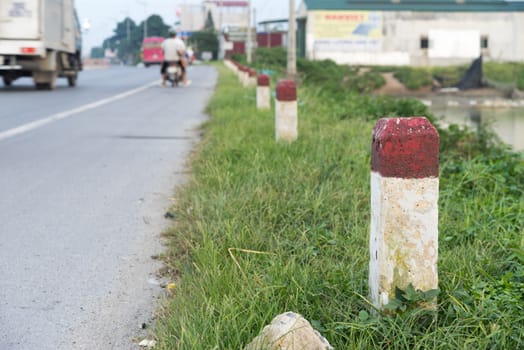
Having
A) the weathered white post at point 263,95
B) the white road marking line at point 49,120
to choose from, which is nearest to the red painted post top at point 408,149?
the white road marking line at point 49,120

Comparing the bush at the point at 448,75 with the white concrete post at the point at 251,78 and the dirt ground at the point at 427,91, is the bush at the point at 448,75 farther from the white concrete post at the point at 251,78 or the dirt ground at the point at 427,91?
the white concrete post at the point at 251,78

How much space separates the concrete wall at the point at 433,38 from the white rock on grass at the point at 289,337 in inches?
2048

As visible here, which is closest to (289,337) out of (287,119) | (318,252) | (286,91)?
(318,252)

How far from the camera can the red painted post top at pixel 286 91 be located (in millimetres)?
8477

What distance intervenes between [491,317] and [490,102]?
140 feet

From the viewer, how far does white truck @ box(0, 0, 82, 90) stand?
20.8m

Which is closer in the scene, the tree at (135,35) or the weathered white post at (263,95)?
the weathered white post at (263,95)

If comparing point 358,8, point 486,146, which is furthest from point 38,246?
point 358,8

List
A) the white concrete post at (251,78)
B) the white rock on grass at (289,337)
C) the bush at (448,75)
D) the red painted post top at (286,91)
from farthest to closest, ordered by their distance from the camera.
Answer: the bush at (448,75)
the white concrete post at (251,78)
the red painted post top at (286,91)
the white rock on grass at (289,337)

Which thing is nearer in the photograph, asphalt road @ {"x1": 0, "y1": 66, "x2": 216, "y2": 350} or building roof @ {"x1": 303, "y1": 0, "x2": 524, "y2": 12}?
asphalt road @ {"x1": 0, "y1": 66, "x2": 216, "y2": 350}

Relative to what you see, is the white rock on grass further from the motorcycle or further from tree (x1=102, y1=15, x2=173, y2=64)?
tree (x1=102, y1=15, x2=173, y2=64)

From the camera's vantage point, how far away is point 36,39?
21.1m

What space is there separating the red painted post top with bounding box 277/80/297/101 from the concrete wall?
1820 inches

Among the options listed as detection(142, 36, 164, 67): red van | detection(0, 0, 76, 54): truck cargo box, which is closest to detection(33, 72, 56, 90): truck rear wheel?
detection(0, 0, 76, 54): truck cargo box
